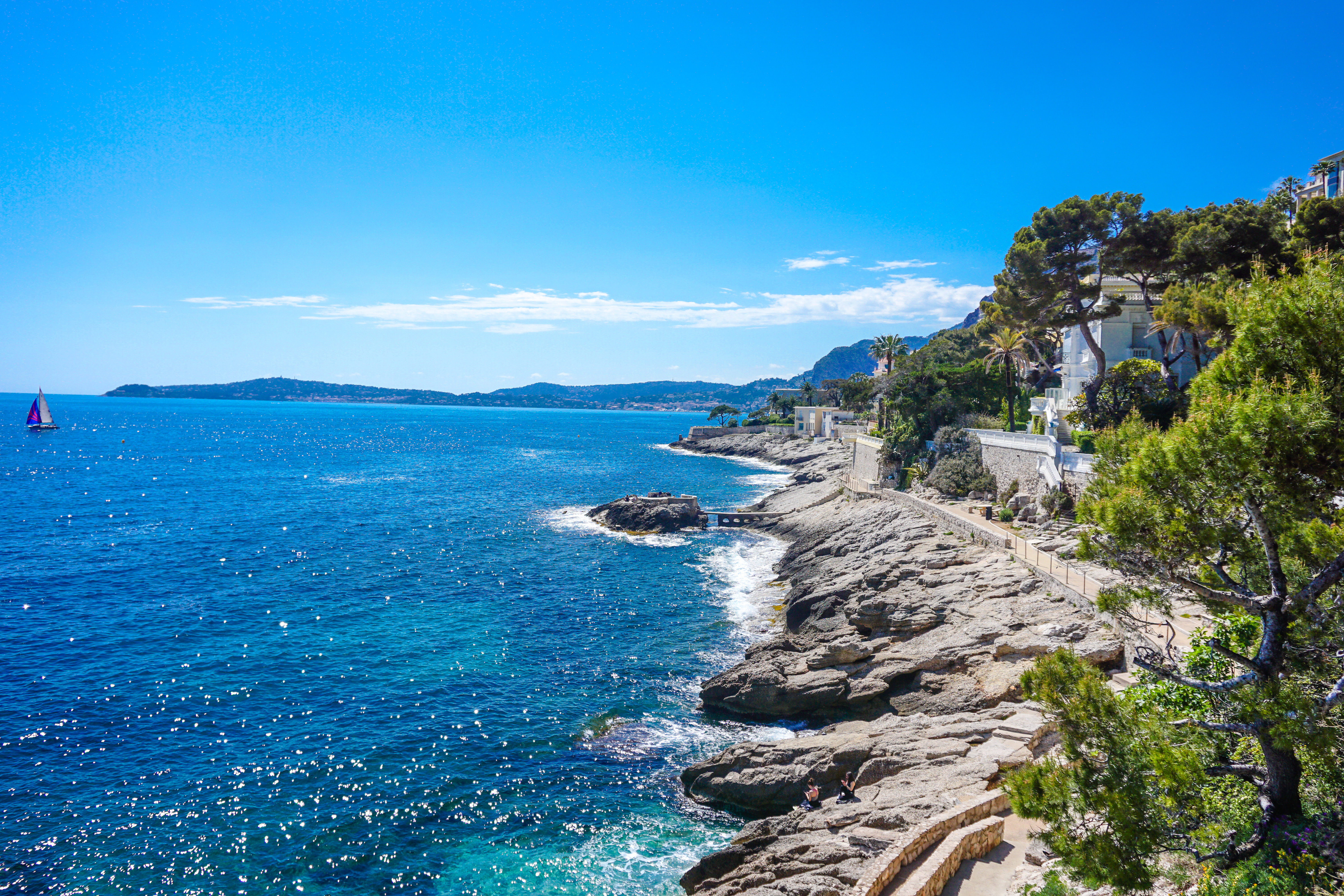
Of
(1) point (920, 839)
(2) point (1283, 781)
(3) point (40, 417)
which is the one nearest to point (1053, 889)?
(1) point (920, 839)

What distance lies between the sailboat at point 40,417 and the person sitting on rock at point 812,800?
17954 cm

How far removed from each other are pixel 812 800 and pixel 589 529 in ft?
142

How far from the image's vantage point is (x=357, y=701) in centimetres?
2672

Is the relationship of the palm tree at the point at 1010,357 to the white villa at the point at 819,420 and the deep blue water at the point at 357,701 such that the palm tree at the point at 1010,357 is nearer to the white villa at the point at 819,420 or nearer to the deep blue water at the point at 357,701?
the deep blue water at the point at 357,701

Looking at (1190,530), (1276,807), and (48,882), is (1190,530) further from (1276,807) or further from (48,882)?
(48,882)

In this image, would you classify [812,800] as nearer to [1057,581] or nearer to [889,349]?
[1057,581]

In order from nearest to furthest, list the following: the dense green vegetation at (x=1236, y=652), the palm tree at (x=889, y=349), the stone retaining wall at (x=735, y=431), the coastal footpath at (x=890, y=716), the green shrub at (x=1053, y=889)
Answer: the dense green vegetation at (x=1236, y=652)
the green shrub at (x=1053, y=889)
the coastal footpath at (x=890, y=716)
the palm tree at (x=889, y=349)
the stone retaining wall at (x=735, y=431)

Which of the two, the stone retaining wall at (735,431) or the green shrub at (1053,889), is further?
the stone retaining wall at (735,431)

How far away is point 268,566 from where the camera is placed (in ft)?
152

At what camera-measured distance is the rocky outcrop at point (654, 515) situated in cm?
5912

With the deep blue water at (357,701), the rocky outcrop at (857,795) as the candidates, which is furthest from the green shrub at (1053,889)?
the deep blue water at (357,701)

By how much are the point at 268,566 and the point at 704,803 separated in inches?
1481

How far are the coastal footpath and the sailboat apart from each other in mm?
173655

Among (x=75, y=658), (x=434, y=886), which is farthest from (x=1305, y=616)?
(x=75, y=658)
